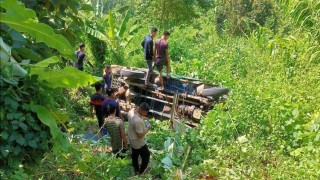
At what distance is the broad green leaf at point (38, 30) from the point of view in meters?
2.92

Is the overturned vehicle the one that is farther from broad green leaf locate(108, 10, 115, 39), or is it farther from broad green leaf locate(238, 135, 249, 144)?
broad green leaf locate(108, 10, 115, 39)

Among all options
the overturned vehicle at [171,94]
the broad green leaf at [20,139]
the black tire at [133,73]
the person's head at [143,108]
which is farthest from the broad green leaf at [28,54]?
the black tire at [133,73]

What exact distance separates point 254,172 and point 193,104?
11.7ft

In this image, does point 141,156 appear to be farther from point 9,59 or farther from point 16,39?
point 9,59

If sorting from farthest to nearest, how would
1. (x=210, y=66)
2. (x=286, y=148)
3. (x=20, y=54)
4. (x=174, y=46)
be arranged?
1. (x=174, y=46)
2. (x=210, y=66)
3. (x=286, y=148)
4. (x=20, y=54)

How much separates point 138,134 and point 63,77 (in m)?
3.84

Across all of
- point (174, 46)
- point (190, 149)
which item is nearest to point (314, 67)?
point (190, 149)

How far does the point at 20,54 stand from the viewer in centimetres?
337

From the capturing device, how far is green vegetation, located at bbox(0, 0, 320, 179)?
297 centimetres

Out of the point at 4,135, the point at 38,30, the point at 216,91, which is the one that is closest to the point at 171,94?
the point at 216,91

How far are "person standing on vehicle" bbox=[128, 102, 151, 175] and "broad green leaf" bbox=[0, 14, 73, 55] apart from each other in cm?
364

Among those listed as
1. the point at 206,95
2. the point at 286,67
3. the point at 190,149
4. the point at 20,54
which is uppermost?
the point at 20,54

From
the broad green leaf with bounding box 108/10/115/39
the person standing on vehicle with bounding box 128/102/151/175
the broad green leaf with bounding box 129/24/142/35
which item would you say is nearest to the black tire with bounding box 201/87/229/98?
the person standing on vehicle with bounding box 128/102/151/175

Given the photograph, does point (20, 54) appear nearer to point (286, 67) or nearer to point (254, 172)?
point (254, 172)
